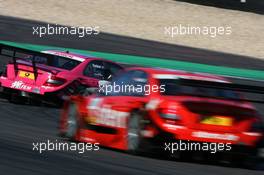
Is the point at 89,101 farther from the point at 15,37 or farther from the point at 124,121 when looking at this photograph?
the point at 15,37

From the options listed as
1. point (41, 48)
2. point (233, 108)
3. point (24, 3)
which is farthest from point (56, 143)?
point (24, 3)

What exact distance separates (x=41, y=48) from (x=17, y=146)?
48.6 ft

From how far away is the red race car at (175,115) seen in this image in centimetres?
968

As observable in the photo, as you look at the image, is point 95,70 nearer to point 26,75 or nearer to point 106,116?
point 26,75

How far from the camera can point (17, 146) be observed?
9781mm

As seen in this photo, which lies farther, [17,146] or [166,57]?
[166,57]
